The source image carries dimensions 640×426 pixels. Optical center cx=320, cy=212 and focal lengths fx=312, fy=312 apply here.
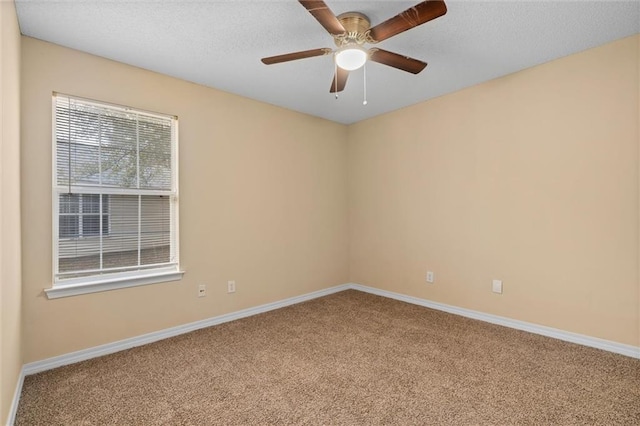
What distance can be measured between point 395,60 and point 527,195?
70.7 inches

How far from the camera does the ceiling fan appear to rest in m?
1.61

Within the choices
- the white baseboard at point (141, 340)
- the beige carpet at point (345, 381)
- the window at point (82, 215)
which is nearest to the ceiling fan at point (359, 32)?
the window at point (82, 215)

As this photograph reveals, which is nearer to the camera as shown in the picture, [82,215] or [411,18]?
[411,18]

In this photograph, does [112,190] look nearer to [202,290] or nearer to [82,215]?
[82,215]

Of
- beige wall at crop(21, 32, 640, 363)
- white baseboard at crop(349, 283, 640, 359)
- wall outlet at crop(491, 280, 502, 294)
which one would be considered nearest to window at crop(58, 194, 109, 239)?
beige wall at crop(21, 32, 640, 363)

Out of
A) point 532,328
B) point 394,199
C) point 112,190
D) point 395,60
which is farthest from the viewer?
point 394,199

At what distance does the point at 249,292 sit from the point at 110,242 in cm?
144

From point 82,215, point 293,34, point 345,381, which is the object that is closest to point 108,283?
point 82,215

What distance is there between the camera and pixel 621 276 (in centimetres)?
241

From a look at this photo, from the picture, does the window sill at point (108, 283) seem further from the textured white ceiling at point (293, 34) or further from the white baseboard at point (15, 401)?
the textured white ceiling at point (293, 34)

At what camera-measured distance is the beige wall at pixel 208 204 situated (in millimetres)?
2250

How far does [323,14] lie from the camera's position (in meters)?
1.65

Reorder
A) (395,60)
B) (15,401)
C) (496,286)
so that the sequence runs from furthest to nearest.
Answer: (496,286)
(395,60)
(15,401)

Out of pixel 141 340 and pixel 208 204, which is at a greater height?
pixel 208 204
